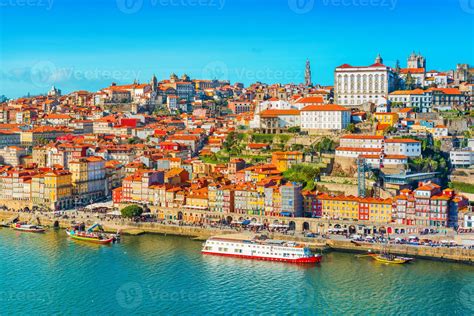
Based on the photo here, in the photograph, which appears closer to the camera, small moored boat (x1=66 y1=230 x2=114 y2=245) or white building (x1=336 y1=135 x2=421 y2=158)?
small moored boat (x1=66 y1=230 x2=114 y2=245)

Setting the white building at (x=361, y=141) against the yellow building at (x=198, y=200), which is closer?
the yellow building at (x=198, y=200)

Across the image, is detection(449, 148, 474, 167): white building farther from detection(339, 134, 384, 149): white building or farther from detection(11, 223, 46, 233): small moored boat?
detection(11, 223, 46, 233): small moored boat

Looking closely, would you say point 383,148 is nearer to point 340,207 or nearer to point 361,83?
point 340,207

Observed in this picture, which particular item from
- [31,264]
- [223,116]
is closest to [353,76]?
[223,116]

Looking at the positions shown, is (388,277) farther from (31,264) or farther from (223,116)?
(223,116)

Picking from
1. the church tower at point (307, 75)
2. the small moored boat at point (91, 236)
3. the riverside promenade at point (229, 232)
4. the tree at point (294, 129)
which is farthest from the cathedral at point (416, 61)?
the small moored boat at point (91, 236)

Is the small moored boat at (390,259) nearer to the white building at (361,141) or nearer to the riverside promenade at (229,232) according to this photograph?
the riverside promenade at (229,232)

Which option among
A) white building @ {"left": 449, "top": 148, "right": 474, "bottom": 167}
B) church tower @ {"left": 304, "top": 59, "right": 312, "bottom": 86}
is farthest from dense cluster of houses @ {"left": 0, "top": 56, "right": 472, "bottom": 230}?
church tower @ {"left": 304, "top": 59, "right": 312, "bottom": 86}
